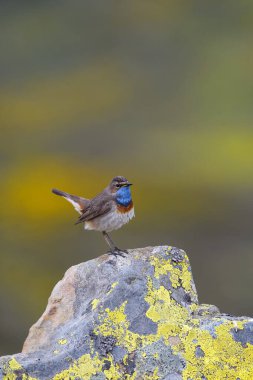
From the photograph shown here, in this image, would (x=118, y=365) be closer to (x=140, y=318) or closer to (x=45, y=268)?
(x=140, y=318)

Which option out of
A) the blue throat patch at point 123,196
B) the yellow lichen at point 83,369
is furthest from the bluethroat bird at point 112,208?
the yellow lichen at point 83,369

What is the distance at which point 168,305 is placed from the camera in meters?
8.66

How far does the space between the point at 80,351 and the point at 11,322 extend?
1901 cm

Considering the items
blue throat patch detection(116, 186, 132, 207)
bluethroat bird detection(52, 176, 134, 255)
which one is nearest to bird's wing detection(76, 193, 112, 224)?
bluethroat bird detection(52, 176, 134, 255)

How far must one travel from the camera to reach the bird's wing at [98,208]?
43.1 ft

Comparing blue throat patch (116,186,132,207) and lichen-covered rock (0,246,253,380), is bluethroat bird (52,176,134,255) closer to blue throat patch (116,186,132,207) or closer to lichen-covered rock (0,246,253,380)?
blue throat patch (116,186,132,207)

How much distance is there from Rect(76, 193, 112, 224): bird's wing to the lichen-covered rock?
3.96 metres

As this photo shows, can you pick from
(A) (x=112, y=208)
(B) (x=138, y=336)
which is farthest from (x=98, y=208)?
(B) (x=138, y=336)

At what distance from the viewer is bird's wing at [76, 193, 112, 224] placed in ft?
43.1

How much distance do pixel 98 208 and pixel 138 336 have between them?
506 cm

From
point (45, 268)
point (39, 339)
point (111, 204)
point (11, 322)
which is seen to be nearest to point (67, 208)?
point (45, 268)

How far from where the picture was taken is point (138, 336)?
825 cm

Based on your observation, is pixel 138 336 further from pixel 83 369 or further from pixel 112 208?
pixel 112 208

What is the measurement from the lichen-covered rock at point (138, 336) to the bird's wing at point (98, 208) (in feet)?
13.0
